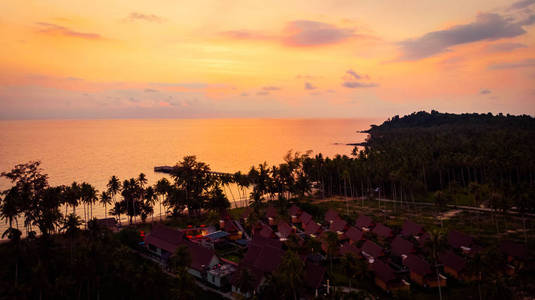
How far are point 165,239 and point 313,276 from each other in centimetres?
2500

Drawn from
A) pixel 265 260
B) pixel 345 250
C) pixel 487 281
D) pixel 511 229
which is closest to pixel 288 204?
pixel 345 250

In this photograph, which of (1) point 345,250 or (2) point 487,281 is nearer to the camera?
(2) point 487,281

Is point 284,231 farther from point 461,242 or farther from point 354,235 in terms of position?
point 461,242

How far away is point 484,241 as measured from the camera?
52844 mm

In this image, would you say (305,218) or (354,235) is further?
(305,218)

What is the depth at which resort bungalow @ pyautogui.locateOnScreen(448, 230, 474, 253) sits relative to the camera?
4905 cm

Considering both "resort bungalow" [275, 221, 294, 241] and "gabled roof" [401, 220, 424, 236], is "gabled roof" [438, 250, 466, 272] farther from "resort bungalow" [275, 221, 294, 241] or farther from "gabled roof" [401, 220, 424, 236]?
"resort bungalow" [275, 221, 294, 241]

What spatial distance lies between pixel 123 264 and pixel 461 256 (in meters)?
45.9

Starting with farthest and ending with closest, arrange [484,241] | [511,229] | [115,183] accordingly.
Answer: [115,183], [511,229], [484,241]

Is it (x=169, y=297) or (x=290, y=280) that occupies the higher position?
(x=290, y=280)

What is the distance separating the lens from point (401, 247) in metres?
48.7

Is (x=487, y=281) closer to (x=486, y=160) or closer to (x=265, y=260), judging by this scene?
(x=265, y=260)

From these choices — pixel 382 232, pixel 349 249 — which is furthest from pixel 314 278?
pixel 382 232

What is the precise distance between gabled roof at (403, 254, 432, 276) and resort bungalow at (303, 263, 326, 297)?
12.6 m
